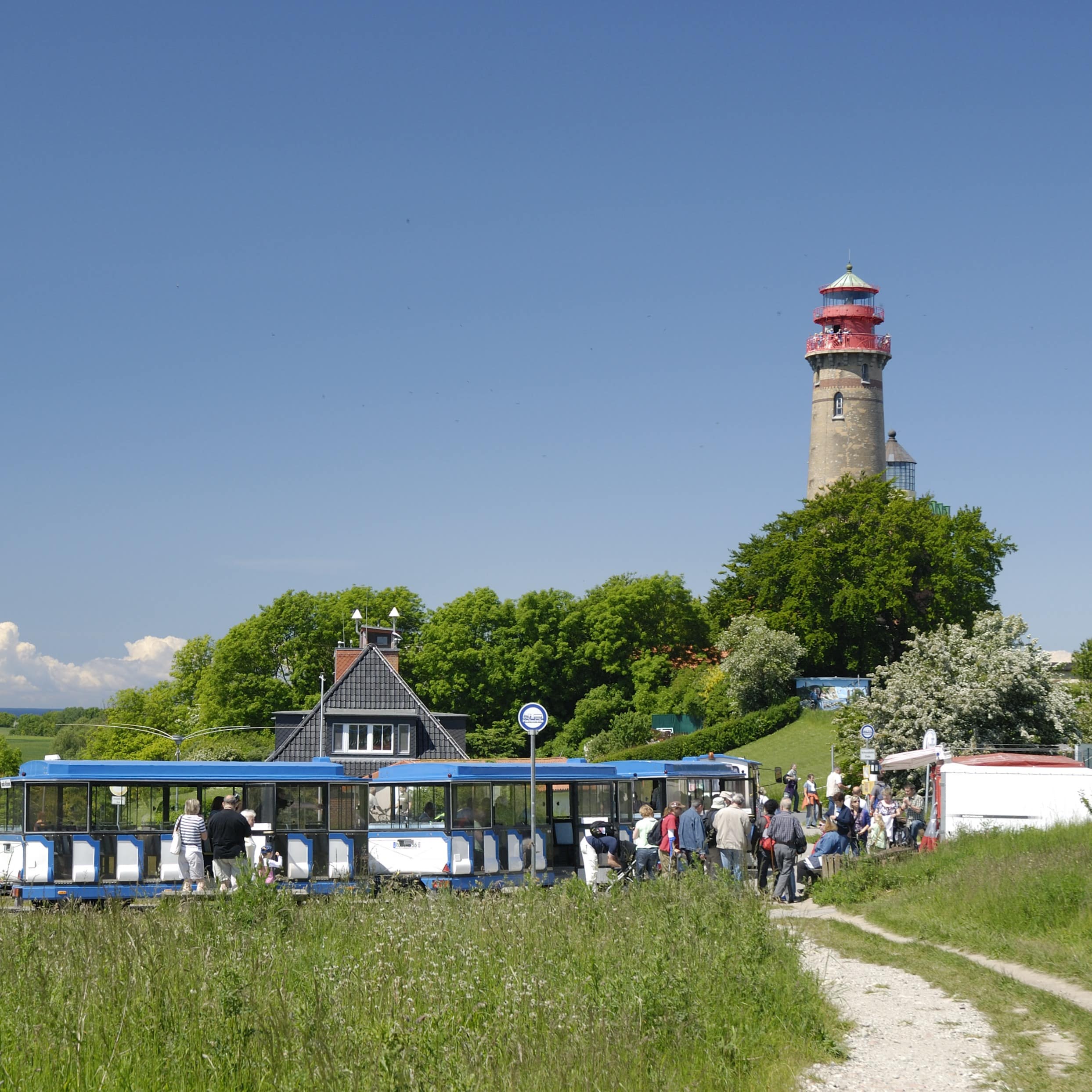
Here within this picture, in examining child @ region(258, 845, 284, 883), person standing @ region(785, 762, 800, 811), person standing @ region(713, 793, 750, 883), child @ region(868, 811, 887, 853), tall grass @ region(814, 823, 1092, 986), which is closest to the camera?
child @ region(258, 845, 284, 883)

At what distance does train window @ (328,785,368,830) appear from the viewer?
21.6 metres

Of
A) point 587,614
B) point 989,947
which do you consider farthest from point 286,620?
point 989,947

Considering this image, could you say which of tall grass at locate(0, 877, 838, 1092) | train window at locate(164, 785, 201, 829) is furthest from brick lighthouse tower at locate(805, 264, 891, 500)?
tall grass at locate(0, 877, 838, 1092)

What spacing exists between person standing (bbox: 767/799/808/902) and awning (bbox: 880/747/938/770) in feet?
24.0

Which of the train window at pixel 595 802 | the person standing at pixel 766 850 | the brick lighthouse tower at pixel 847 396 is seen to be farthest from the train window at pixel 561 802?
the brick lighthouse tower at pixel 847 396

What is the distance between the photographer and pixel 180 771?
68.3 feet

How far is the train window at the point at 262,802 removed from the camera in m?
21.3

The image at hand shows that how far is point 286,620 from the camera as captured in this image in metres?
84.2

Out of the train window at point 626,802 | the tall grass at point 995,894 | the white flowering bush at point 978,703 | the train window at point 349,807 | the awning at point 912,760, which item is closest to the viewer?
the tall grass at point 995,894

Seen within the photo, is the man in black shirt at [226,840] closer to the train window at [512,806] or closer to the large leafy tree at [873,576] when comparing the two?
the train window at [512,806]

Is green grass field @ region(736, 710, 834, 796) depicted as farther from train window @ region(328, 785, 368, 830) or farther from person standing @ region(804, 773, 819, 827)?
train window @ region(328, 785, 368, 830)

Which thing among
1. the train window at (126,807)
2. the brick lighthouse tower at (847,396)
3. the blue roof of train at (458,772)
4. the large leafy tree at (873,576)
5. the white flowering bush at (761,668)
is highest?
the brick lighthouse tower at (847,396)

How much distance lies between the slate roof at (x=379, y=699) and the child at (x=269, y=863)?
43.9 m

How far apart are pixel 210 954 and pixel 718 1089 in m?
3.76
